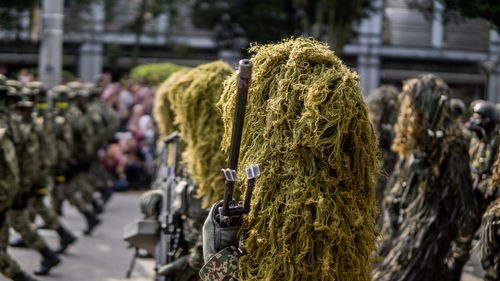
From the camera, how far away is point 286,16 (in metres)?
19.1

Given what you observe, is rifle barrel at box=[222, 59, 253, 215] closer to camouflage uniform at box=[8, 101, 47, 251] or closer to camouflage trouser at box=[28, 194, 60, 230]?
camouflage uniform at box=[8, 101, 47, 251]

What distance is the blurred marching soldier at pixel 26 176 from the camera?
24.7ft

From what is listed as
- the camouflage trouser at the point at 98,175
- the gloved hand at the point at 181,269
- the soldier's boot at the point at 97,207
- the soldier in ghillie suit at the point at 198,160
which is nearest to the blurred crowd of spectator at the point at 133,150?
the camouflage trouser at the point at 98,175

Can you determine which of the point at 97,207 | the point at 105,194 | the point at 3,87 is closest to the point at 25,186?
the point at 3,87

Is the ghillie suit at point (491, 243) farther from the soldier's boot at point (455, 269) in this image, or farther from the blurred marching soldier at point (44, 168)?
the blurred marching soldier at point (44, 168)

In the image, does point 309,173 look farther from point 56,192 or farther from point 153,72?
point 153,72

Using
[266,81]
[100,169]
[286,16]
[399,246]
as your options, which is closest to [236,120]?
[266,81]

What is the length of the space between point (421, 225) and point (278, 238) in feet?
11.1

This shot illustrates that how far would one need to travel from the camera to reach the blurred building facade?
29781 mm

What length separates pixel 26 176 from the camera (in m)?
7.63

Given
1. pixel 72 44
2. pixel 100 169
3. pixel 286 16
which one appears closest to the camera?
pixel 100 169

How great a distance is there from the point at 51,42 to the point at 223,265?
922 cm

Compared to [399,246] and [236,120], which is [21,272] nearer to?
[399,246]

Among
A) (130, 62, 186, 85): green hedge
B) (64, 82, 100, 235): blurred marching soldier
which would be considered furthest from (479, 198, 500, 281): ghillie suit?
(130, 62, 186, 85): green hedge
